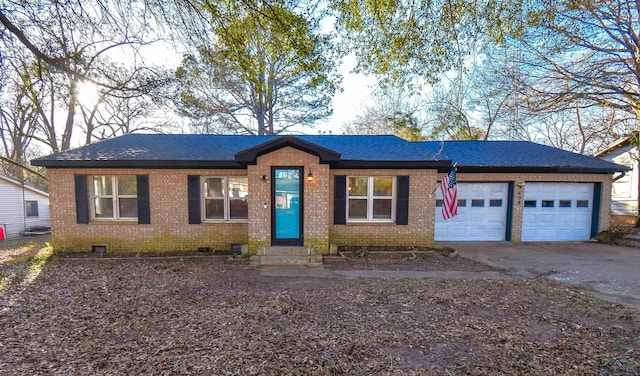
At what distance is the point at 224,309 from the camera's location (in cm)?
479

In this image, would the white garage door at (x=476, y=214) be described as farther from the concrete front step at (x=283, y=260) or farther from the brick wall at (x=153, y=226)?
the brick wall at (x=153, y=226)

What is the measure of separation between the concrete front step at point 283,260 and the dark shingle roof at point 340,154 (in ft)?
8.55

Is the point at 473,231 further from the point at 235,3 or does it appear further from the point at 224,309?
the point at 235,3

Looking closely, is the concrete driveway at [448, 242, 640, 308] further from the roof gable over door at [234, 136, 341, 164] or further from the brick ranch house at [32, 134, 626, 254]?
the roof gable over door at [234, 136, 341, 164]

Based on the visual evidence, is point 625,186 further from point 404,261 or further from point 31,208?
point 31,208

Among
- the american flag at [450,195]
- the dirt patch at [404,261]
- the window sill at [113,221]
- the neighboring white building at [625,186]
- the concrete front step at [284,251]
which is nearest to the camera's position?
the dirt patch at [404,261]

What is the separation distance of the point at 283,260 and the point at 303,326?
3443 mm

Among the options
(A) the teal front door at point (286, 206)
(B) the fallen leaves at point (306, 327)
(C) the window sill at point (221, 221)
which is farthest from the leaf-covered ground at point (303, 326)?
(C) the window sill at point (221, 221)

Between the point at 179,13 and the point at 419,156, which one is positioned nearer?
the point at 179,13

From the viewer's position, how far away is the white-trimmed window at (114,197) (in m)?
8.82

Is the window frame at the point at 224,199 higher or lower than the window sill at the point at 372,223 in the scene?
higher

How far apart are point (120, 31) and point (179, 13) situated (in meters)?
1.59

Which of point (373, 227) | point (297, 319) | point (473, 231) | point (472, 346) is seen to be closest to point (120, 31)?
point (297, 319)

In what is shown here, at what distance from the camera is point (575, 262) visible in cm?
789
